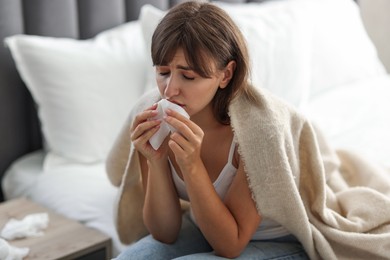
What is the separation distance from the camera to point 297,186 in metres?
1.26

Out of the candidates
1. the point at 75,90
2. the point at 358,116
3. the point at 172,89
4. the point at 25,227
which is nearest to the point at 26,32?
the point at 75,90

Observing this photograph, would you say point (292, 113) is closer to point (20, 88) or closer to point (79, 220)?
point (79, 220)

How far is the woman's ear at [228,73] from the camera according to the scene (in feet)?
3.74

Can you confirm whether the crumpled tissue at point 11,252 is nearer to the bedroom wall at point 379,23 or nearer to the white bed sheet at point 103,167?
the white bed sheet at point 103,167

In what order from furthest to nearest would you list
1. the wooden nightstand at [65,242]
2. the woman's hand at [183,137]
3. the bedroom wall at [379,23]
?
the bedroom wall at [379,23] < the wooden nightstand at [65,242] < the woman's hand at [183,137]

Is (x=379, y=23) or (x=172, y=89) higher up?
(x=172, y=89)

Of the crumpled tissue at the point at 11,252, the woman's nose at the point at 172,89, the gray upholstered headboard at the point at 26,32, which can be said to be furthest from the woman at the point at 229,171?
the gray upholstered headboard at the point at 26,32

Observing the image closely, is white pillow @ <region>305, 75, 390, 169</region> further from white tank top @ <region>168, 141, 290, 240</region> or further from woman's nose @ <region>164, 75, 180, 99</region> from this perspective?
woman's nose @ <region>164, 75, 180, 99</region>

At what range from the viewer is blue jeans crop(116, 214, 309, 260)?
1.22m

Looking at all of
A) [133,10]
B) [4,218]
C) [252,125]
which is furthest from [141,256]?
[133,10]

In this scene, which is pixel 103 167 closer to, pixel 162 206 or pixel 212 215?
pixel 162 206

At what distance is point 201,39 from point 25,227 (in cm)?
63

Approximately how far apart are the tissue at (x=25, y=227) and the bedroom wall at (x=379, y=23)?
2.04m

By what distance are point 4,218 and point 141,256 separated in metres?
0.44
